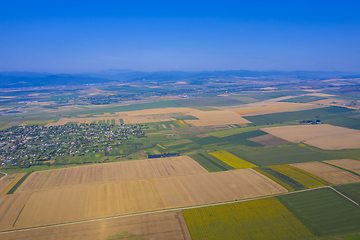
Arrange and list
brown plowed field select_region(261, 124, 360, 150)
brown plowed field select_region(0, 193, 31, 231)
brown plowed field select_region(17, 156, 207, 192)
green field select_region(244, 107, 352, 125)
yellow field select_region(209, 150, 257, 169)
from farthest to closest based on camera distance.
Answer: green field select_region(244, 107, 352, 125)
brown plowed field select_region(261, 124, 360, 150)
yellow field select_region(209, 150, 257, 169)
brown plowed field select_region(17, 156, 207, 192)
brown plowed field select_region(0, 193, 31, 231)

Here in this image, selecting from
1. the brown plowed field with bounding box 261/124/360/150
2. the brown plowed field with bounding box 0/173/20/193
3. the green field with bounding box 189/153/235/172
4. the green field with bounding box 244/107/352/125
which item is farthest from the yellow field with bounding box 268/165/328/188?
the brown plowed field with bounding box 0/173/20/193

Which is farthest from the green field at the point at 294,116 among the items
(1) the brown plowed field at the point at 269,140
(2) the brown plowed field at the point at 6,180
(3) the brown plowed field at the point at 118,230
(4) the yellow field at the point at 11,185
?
(2) the brown plowed field at the point at 6,180

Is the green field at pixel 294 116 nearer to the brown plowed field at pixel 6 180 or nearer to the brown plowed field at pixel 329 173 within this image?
the brown plowed field at pixel 329 173

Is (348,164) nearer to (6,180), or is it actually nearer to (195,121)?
(195,121)

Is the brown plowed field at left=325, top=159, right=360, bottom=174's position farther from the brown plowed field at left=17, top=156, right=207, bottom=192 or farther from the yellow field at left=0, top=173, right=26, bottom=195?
the yellow field at left=0, top=173, right=26, bottom=195

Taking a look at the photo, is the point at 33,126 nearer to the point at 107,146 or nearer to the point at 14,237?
the point at 107,146
